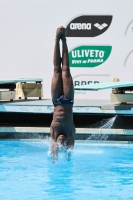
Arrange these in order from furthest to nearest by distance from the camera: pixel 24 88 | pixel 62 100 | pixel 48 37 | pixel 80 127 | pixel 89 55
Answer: pixel 48 37, pixel 89 55, pixel 24 88, pixel 80 127, pixel 62 100

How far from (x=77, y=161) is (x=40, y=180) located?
141cm

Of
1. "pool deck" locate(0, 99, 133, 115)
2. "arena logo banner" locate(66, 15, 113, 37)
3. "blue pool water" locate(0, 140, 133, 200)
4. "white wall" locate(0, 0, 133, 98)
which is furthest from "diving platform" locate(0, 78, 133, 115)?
"arena logo banner" locate(66, 15, 113, 37)

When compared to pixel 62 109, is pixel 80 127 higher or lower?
lower

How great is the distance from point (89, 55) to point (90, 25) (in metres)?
0.76

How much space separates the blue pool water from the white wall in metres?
3.28

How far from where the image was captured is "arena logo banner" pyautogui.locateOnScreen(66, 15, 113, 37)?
523 inches

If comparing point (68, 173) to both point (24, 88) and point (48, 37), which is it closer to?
point (24, 88)

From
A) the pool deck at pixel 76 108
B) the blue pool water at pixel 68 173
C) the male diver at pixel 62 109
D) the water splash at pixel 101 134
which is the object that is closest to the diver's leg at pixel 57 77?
the male diver at pixel 62 109

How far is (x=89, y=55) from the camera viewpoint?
1330 centimetres

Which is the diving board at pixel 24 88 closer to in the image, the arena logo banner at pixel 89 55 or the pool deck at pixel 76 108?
the pool deck at pixel 76 108

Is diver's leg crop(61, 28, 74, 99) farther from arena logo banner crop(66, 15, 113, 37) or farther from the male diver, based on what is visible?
arena logo banner crop(66, 15, 113, 37)

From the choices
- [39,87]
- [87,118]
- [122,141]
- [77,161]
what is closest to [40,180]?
[77,161]

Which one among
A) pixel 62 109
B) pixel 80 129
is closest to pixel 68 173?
pixel 62 109

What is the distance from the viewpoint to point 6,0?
13.7 metres
